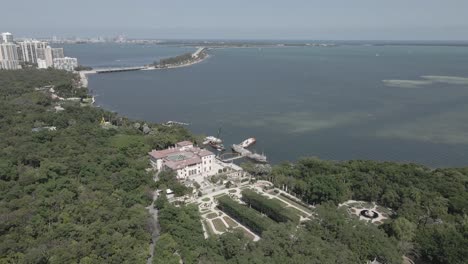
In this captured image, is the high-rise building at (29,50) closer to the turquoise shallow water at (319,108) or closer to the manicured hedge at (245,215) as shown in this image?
the turquoise shallow water at (319,108)

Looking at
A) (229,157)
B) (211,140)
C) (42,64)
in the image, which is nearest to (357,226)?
(229,157)

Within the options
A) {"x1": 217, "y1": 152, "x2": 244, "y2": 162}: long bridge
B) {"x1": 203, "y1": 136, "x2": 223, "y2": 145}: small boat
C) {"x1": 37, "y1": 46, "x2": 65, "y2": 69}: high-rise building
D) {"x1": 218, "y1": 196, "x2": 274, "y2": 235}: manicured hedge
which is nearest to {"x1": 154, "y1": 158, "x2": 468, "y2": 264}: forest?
{"x1": 218, "y1": 196, "x2": 274, "y2": 235}: manicured hedge

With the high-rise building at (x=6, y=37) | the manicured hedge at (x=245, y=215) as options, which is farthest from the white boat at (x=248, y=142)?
the high-rise building at (x=6, y=37)

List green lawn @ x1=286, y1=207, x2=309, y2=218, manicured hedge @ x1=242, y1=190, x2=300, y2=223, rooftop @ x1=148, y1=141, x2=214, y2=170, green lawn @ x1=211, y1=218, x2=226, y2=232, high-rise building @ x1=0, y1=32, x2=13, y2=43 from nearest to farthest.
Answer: manicured hedge @ x1=242, y1=190, x2=300, y2=223, green lawn @ x1=211, y1=218, x2=226, y2=232, green lawn @ x1=286, y1=207, x2=309, y2=218, rooftop @ x1=148, y1=141, x2=214, y2=170, high-rise building @ x1=0, y1=32, x2=13, y2=43

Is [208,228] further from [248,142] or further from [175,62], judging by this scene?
[175,62]

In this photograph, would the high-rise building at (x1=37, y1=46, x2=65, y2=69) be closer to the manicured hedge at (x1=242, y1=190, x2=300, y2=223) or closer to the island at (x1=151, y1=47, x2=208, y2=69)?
the island at (x1=151, y1=47, x2=208, y2=69)

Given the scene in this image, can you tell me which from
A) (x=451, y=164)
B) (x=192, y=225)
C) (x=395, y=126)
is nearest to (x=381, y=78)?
Result: (x=395, y=126)

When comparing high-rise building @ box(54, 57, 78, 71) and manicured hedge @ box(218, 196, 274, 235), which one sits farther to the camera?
high-rise building @ box(54, 57, 78, 71)

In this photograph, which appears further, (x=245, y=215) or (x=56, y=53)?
(x=56, y=53)
